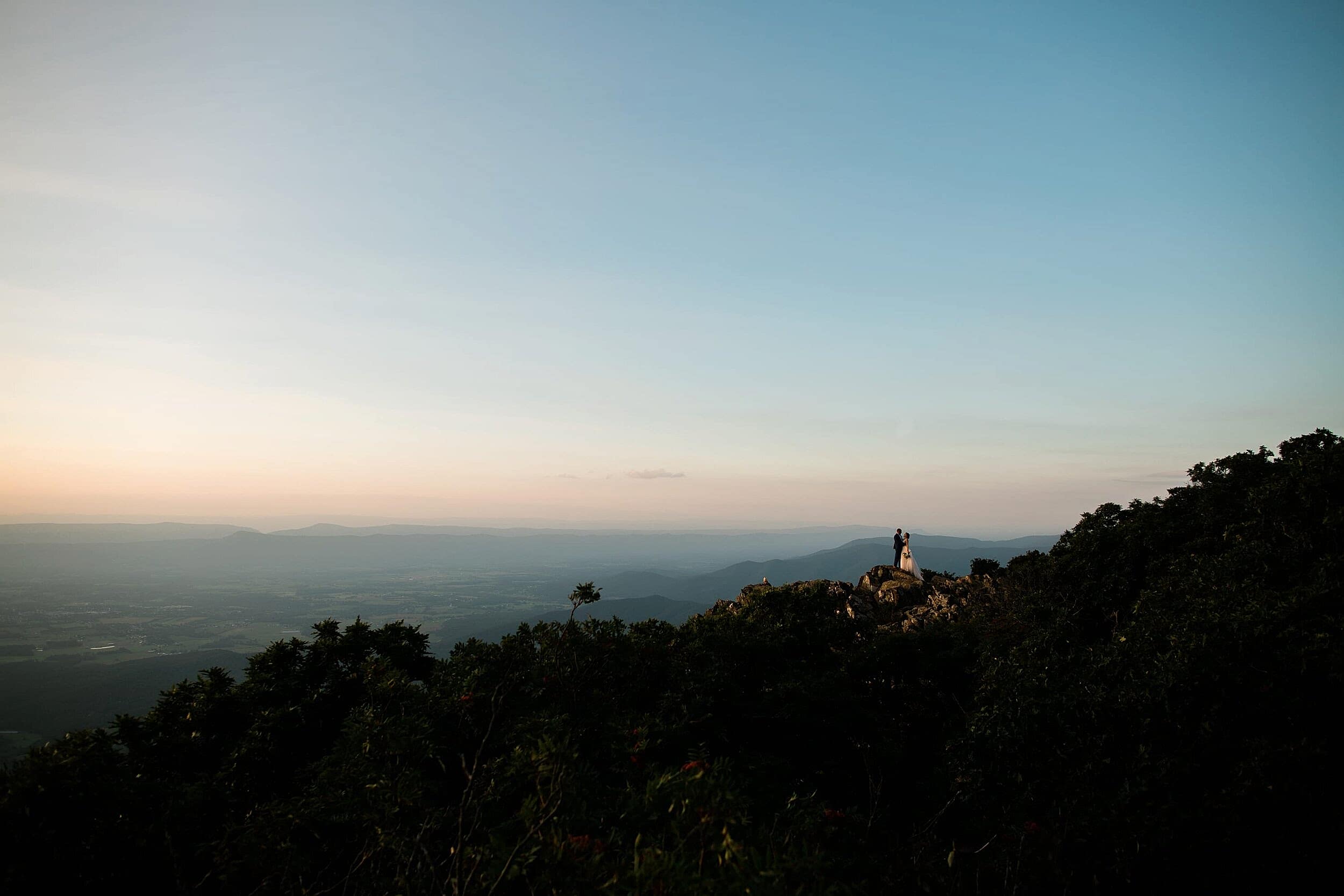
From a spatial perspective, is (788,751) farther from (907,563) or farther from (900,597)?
(907,563)

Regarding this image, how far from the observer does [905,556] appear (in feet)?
109

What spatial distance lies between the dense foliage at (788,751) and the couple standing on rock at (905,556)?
14.2 m

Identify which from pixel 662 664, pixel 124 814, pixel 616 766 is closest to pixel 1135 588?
pixel 662 664

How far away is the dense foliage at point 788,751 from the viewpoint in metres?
6.22

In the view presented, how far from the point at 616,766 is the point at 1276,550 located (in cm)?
1405

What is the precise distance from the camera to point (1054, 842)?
288 inches

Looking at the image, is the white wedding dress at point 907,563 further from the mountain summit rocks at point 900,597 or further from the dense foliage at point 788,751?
the dense foliage at point 788,751

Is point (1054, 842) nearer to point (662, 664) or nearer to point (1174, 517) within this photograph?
point (662, 664)

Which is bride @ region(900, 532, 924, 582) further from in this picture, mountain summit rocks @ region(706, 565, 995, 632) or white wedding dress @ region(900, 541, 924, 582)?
A: mountain summit rocks @ region(706, 565, 995, 632)

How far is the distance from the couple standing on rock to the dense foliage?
46.7 ft

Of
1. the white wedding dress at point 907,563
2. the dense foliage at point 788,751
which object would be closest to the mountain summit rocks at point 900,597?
the white wedding dress at point 907,563

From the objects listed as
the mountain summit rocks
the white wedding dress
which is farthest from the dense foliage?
the white wedding dress

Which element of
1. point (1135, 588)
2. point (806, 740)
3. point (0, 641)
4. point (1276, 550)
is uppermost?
point (1276, 550)

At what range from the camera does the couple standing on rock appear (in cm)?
3266
